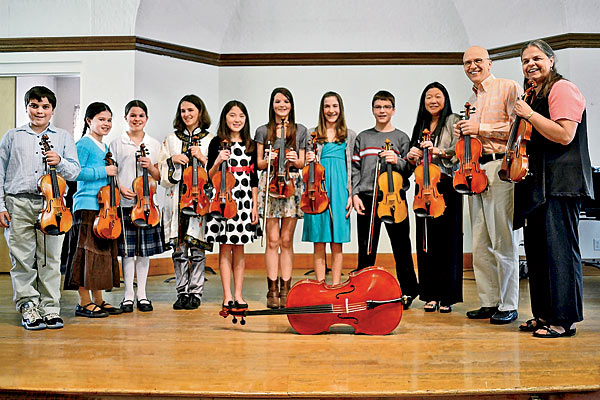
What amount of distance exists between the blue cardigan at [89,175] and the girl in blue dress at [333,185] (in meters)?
1.35

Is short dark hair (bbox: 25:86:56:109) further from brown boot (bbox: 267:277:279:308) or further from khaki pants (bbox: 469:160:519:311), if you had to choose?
khaki pants (bbox: 469:160:519:311)

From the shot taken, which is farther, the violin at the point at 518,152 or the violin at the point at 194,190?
the violin at the point at 194,190

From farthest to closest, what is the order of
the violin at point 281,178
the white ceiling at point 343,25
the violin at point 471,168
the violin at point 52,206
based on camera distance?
the white ceiling at point 343,25
the violin at point 281,178
the violin at point 471,168
the violin at point 52,206

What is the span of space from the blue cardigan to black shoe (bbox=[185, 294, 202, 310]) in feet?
2.87

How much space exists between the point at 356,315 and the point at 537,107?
56.5 inches

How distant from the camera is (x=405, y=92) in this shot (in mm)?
6855

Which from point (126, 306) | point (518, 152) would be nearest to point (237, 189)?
point (126, 306)

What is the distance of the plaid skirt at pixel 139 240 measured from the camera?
393 cm

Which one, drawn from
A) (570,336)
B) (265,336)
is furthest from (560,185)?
(265,336)

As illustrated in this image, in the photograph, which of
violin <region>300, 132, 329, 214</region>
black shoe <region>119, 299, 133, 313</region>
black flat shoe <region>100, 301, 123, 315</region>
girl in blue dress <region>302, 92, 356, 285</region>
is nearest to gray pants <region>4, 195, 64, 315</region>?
black flat shoe <region>100, 301, 123, 315</region>

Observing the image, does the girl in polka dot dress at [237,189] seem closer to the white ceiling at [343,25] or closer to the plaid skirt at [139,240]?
the plaid skirt at [139,240]

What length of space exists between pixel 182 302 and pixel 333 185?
4.23ft

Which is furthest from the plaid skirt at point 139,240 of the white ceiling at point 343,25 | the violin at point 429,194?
the white ceiling at point 343,25

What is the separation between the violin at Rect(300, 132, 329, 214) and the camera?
367 cm
